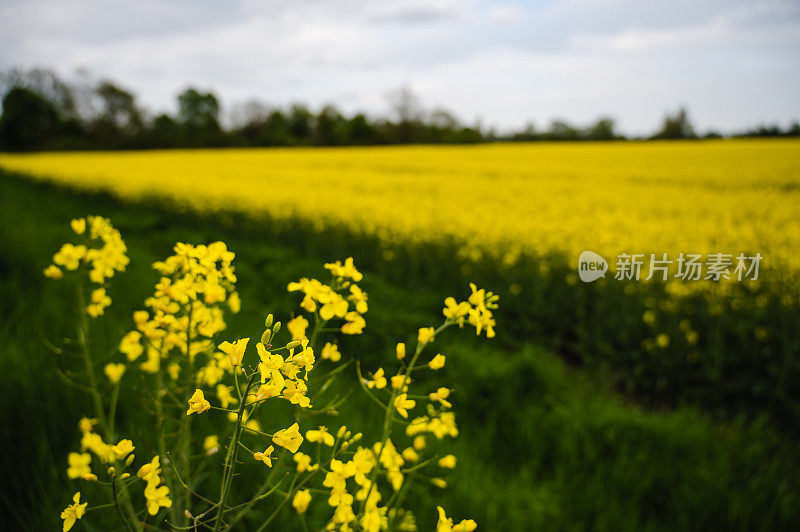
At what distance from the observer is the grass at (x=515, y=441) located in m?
1.78

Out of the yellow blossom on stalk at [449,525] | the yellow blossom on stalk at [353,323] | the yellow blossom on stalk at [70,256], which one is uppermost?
the yellow blossom on stalk at [70,256]

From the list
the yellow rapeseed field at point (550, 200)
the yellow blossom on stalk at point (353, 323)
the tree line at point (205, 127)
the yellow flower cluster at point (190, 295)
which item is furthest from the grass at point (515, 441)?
the tree line at point (205, 127)

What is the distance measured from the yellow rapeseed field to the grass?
189 centimetres

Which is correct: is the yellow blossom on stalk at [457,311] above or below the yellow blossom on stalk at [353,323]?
above

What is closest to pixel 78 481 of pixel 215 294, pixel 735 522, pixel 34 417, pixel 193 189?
pixel 34 417

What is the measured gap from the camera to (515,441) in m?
2.67

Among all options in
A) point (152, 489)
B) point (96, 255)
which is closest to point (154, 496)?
point (152, 489)

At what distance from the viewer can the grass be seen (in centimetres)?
178

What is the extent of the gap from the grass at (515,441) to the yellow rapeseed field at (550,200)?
1892 millimetres

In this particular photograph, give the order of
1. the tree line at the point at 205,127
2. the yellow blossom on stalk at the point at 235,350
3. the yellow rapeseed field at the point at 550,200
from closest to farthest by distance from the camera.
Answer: the yellow blossom on stalk at the point at 235,350
the yellow rapeseed field at the point at 550,200
the tree line at the point at 205,127

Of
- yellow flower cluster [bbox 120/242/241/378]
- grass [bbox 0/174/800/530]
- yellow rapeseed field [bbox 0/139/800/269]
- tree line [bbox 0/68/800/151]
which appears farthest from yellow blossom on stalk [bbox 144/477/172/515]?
tree line [bbox 0/68/800/151]

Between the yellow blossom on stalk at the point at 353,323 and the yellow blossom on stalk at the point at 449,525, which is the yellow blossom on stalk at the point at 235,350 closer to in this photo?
the yellow blossom on stalk at the point at 353,323

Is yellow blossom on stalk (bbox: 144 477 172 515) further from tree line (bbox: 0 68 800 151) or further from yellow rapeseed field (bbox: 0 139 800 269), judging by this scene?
tree line (bbox: 0 68 800 151)

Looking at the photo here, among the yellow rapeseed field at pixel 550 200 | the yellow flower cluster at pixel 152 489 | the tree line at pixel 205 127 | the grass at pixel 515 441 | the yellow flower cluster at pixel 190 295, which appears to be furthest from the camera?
the tree line at pixel 205 127
